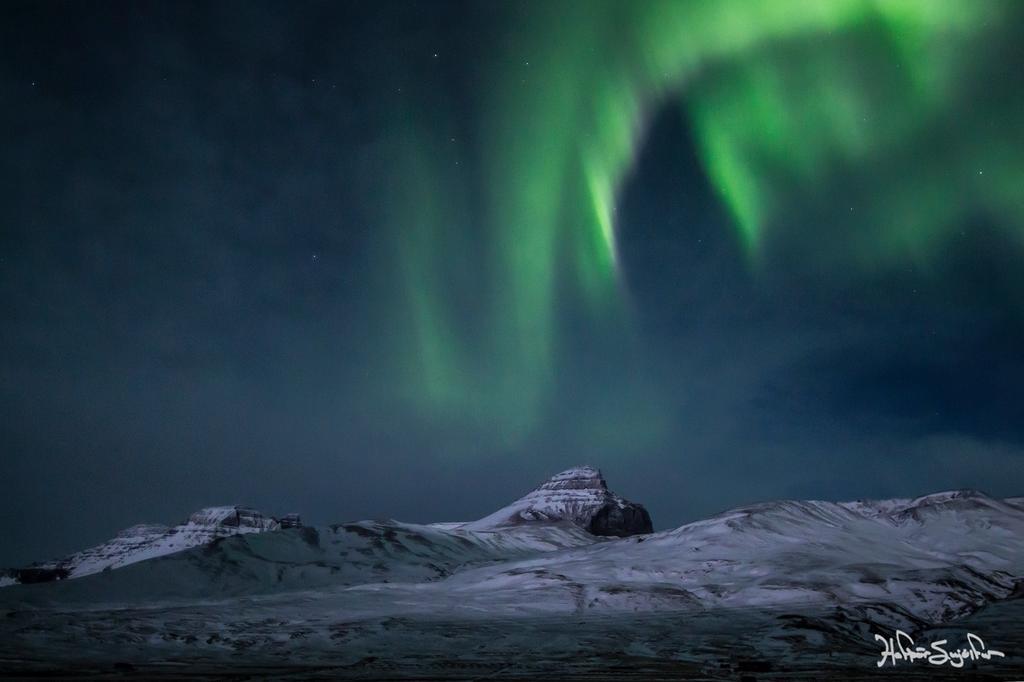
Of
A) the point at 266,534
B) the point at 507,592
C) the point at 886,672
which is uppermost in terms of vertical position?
the point at 266,534

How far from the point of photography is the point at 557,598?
72.8m

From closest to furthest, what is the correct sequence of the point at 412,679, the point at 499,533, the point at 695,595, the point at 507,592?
1. the point at 412,679
2. the point at 695,595
3. the point at 507,592
4. the point at 499,533

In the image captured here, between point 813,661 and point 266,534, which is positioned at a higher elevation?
point 266,534

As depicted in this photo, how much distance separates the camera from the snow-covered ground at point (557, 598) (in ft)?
105

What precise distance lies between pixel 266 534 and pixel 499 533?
62.9 metres

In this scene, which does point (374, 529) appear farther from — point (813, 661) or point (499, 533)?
point (813, 661)

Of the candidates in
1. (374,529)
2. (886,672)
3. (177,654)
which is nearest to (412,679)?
(886,672)

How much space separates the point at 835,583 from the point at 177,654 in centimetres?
6632

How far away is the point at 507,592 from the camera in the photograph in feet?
262

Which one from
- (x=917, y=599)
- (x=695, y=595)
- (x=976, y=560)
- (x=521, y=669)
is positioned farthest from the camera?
(x=976, y=560)

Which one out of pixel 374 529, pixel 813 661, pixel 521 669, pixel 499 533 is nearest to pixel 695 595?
pixel 813 661

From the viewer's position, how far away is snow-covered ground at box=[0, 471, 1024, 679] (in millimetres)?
32062

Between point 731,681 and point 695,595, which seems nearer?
point 731,681

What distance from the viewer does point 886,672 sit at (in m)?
23.8
